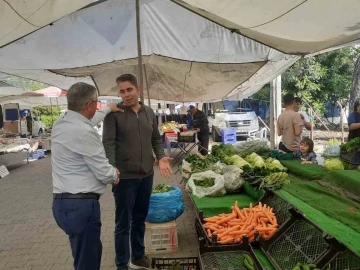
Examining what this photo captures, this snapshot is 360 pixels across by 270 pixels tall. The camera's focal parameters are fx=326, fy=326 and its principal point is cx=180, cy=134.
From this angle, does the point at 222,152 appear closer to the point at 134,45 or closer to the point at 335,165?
the point at 335,165

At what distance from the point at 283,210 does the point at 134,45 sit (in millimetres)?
3427

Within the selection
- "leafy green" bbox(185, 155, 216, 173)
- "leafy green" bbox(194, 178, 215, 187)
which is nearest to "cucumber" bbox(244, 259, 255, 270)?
"leafy green" bbox(194, 178, 215, 187)

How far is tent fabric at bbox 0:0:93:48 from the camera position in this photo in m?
3.04

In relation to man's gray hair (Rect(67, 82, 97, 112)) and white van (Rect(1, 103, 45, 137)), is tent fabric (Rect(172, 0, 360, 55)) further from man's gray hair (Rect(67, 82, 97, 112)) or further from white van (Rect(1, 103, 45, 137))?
white van (Rect(1, 103, 45, 137))

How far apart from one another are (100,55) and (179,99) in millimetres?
4888

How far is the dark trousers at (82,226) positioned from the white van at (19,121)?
1586 centimetres

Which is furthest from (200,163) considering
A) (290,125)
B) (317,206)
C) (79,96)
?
(79,96)

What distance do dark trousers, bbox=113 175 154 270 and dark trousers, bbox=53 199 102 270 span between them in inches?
26.8

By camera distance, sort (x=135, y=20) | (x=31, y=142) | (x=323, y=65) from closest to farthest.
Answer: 1. (x=135, y=20)
2. (x=31, y=142)
3. (x=323, y=65)

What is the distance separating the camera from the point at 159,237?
4.43 m

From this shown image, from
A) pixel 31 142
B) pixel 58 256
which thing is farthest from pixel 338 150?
pixel 31 142

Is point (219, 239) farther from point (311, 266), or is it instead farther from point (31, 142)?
point (31, 142)

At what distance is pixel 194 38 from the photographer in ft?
16.8

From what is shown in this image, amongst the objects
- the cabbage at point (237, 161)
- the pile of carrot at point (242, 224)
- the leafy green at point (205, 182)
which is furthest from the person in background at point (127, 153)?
the cabbage at point (237, 161)
